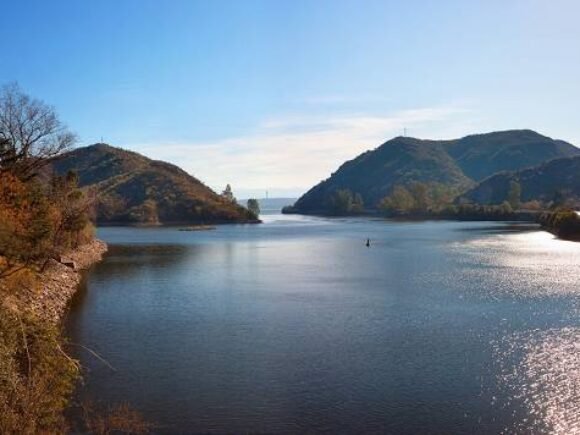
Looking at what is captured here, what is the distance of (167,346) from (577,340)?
25.0m

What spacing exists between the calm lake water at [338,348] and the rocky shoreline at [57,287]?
1600 millimetres

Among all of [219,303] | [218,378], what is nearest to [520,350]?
[218,378]

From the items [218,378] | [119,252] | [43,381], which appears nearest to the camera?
[43,381]

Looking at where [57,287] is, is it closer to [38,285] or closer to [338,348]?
[38,285]

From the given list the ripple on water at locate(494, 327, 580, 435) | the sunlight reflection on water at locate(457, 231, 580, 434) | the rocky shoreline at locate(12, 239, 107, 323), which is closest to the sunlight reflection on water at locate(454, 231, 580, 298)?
the sunlight reflection on water at locate(457, 231, 580, 434)

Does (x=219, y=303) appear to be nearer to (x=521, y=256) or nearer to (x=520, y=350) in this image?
(x=520, y=350)

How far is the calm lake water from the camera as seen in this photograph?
23.8 m

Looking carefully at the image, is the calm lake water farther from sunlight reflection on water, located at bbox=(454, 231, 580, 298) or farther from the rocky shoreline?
the rocky shoreline

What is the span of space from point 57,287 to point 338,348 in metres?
29.3

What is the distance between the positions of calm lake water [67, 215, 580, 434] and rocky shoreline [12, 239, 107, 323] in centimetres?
160

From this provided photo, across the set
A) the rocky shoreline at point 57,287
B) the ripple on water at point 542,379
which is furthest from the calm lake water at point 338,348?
the rocky shoreline at point 57,287

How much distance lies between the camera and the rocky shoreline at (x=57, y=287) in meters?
40.2

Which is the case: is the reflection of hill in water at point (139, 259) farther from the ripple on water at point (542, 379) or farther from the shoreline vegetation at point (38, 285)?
the ripple on water at point (542, 379)

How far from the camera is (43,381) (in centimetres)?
1989
